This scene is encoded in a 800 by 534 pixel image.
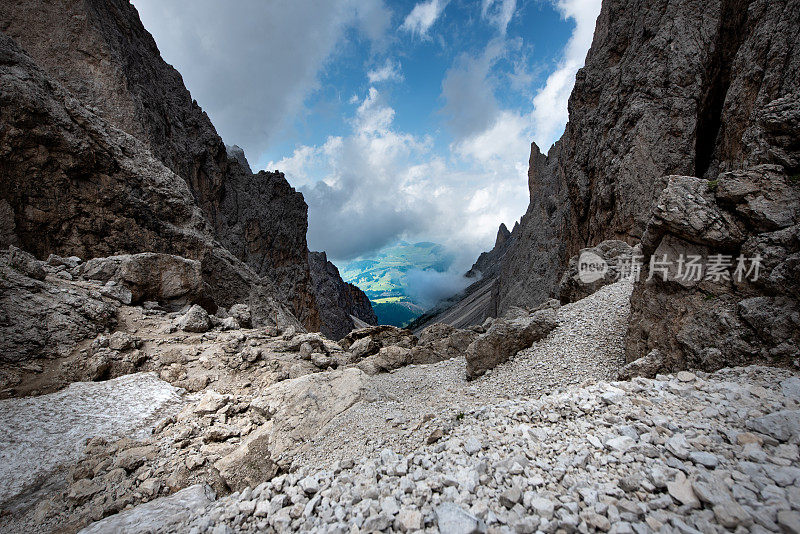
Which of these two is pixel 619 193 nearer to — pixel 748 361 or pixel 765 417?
pixel 748 361

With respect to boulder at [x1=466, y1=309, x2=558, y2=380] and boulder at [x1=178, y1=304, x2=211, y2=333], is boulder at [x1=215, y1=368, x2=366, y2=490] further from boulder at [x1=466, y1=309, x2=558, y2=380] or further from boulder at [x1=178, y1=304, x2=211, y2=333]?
boulder at [x1=178, y1=304, x2=211, y2=333]

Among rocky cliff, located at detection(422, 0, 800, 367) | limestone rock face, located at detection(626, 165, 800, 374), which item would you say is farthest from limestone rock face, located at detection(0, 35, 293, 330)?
rocky cliff, located at detection(422, 0, 800, 367)

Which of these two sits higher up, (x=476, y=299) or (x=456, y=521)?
(x=456, y=521)

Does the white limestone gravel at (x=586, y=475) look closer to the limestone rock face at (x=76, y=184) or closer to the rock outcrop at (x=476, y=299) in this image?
the limestone rock face at (x=76, y=184)

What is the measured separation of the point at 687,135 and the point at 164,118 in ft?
158

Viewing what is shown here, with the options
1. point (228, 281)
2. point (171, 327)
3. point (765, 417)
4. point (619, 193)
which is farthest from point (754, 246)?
point (228, 281)

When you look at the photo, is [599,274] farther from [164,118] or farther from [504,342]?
[164,118]

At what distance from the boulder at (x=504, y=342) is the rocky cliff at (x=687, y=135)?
3282 mm

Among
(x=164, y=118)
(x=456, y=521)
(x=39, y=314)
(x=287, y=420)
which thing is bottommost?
(x=456, y=521)

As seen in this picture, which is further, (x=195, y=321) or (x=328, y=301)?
(x=328, y=301)

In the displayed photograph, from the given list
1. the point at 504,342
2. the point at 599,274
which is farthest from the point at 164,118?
the point at 599,274

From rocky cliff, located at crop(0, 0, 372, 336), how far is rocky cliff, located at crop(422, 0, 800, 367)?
79.3 feet

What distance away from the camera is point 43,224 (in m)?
15.0

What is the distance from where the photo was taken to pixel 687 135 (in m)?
22.1
